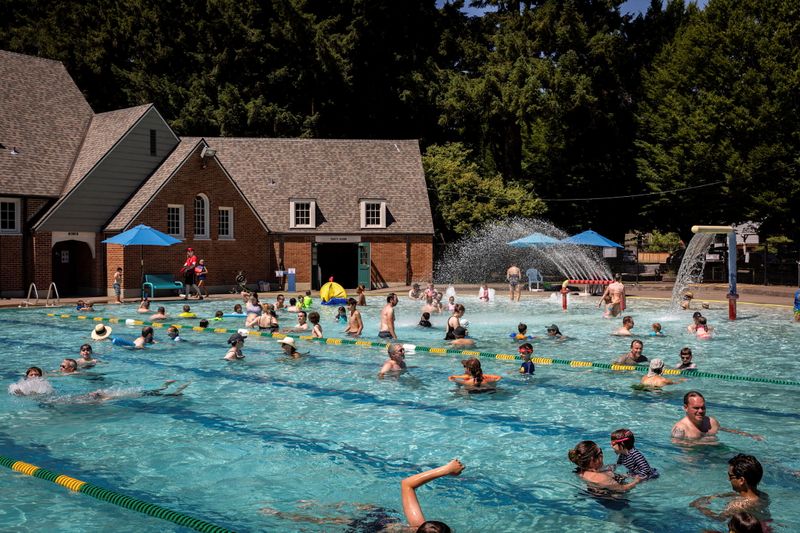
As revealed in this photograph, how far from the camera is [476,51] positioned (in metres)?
61.6

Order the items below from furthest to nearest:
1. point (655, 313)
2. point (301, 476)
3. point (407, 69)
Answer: point (407, 69), point (655, 313), point (301, 476)

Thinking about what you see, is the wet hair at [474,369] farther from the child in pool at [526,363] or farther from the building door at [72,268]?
the building door at [72,268]

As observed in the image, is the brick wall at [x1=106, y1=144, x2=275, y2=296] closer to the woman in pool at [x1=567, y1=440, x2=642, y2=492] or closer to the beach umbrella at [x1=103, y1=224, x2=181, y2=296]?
the beach umbrella at [x1=103, y1=224, x2=181, y2=296]

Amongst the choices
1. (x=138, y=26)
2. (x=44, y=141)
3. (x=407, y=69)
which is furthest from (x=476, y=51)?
(x=44, y=141)

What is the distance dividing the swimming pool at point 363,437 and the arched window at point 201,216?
64.6ft

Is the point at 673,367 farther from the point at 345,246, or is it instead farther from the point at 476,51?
the point at 476,51

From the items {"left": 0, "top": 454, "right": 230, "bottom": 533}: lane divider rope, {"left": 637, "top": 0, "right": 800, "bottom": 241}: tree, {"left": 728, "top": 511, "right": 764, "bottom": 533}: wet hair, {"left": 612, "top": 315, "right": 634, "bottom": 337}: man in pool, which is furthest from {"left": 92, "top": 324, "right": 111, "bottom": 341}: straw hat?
{"left": 637, "top": 0, "right": 800, "bottom": 241}: tree

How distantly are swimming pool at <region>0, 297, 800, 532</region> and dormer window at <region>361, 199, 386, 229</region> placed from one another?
2485 cm

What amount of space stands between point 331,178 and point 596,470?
131 feet

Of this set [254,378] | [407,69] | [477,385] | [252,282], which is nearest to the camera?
[477,385]

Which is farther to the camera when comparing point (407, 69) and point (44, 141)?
point (407, 69)

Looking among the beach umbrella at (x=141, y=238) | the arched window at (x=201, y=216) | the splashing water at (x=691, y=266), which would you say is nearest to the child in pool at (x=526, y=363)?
the splashing water at (x=691, y=266)

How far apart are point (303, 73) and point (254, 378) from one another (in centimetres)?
4510

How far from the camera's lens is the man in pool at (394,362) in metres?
17.3
